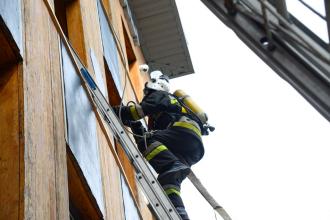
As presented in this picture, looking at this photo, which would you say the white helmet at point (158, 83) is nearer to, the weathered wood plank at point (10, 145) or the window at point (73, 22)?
the window at point (73, 22)

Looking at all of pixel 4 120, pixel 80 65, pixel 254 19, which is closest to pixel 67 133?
pixel 4 120

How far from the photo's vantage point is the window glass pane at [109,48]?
8.19m

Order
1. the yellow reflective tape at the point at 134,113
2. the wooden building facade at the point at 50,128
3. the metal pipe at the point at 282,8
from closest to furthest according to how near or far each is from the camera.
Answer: the metal pipe at the point at 282,8 → the wooden building facade at the point at 50,128 → the yellow reflective tape at the point at 134,113

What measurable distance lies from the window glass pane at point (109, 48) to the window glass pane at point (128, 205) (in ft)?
6.51

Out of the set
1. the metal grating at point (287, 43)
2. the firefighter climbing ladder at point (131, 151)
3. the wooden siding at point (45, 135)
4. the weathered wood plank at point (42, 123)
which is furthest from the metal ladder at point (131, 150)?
the metal grating at point (287, 43)

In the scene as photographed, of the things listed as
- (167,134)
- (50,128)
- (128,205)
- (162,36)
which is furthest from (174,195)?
(162,36)

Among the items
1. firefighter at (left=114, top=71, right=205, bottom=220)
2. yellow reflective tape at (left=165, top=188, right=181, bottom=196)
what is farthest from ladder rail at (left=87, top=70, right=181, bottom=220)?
yellow reflective tape at (left=165, top=188, right=181, bottom=196)

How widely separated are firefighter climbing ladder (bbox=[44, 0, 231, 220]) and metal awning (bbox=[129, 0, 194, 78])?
7.13m

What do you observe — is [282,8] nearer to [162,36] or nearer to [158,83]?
[158,83]

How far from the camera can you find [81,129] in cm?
502

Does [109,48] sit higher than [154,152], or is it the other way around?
[109,48]

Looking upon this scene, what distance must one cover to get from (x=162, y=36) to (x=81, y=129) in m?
8.62

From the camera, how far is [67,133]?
14.8 ft

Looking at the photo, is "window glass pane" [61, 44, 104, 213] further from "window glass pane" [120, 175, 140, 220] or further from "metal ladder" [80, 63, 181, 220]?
"window glass pane" [120, 175, 140, 220]
